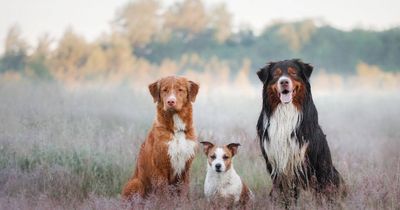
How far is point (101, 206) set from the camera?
6465mm

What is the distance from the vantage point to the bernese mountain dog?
A: 641 centimetres

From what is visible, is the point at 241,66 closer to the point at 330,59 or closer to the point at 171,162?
the point at 330,59

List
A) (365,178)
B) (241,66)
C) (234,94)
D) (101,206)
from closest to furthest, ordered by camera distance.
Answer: (101,206) < (365,178) < (234,94) < (241,66)

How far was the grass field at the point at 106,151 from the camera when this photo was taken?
6.88 meters

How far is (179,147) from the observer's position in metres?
6.64

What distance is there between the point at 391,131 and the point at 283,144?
6.95m

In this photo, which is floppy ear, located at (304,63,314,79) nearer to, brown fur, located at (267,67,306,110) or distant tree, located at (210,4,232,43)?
brown fur, located at (267,67,306,110)

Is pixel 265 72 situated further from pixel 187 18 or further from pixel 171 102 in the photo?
pixel 187 18

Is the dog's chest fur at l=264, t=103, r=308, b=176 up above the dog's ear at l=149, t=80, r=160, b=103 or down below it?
below

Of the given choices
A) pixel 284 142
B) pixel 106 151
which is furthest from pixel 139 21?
pixel 284 142

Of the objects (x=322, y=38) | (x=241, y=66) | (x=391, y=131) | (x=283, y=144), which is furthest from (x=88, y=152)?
(x=322, y=38)

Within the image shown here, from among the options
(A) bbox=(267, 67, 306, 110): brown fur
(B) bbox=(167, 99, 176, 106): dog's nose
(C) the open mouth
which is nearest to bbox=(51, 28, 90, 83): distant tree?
(B) bbox=(167, 99, 176, 106): dog's nose

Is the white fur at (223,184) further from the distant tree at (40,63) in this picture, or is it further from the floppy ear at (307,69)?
the distant tree at (40,63)

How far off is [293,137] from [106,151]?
328 cm
